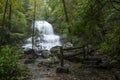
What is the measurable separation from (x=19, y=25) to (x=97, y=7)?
939 inches

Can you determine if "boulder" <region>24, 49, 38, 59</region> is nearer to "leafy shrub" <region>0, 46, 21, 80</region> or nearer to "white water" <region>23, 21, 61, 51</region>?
"white water" <region>23, 21, 61, 51</region>

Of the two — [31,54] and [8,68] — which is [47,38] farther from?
[8,68]

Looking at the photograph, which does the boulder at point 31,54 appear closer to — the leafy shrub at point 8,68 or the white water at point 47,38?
the white water at point 47,38

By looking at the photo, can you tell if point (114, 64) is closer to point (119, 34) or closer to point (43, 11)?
point (119, 34)

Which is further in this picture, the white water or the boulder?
the white water

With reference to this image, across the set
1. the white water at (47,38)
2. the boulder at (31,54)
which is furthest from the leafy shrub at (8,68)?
the white water at (47,38)

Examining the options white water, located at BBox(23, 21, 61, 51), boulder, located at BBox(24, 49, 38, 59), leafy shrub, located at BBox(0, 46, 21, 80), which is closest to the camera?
leafy shrub, located at BBox(0, 46, 21, 80)

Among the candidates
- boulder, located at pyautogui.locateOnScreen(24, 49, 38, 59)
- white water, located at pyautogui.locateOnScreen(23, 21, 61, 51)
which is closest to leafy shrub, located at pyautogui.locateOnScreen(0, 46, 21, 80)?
boulder, located at pyautogui.locateOnScreen(24, 49, 38, 59)

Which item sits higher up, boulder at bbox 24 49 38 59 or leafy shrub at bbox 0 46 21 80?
leafy shrub at bbox 0 46 21 80

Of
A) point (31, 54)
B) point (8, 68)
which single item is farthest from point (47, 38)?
point (8, 68)

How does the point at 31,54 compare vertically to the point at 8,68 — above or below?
below

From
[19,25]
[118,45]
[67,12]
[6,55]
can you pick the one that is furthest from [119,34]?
[19,25]

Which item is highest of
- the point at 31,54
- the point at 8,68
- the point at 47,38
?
the point at 47,38

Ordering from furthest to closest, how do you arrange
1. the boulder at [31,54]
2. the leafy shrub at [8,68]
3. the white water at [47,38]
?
the white water at [47,38], the boulder at [31,54], the leafy shrub at [8,68]
